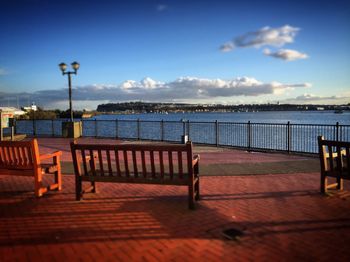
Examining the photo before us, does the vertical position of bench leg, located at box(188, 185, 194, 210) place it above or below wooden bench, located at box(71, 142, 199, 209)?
below

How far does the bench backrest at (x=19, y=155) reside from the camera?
5.47 m

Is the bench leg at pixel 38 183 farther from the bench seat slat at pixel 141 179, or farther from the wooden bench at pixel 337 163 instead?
the wooden bench at pixel 337 163

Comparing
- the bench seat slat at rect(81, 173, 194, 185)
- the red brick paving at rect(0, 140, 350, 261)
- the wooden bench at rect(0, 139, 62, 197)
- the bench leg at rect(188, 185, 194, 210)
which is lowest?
the red brick paving at rect(0, 140, 350, 261)

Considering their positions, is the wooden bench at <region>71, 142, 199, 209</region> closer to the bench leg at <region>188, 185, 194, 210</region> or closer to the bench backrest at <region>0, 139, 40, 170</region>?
the bench leg at <region>188, 185, 194, 210</region>

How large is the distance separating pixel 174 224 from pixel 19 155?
334 centimetres

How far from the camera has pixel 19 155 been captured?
566 centimetres

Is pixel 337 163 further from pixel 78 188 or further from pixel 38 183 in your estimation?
pixel 38 183

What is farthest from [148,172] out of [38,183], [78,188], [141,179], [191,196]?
[38,183]

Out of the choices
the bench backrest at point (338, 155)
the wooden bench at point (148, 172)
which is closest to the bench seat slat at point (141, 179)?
the wooden bench at point (148, 172)

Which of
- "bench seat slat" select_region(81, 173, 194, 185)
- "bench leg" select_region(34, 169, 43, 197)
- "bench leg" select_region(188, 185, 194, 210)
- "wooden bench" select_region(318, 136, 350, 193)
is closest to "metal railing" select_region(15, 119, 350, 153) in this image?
"wooden bench" select_region(318, 136, 350, 193)

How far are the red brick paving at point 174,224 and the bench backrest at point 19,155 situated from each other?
59 centimetres

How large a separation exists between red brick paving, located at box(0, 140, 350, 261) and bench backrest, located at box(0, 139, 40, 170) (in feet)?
1.95

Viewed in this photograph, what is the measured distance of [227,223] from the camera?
4.32 meters

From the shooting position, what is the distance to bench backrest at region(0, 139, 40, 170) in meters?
5.47
